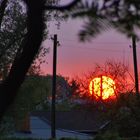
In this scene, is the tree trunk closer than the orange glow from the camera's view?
Yes

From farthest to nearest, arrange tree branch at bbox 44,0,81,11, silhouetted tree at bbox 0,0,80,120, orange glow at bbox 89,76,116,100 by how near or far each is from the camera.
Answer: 1. orange glow at bbox 89,76,116,100
2. silhouetted tree at bbox 0,0,80,120
3. tree branch at bbox 44,0,81,11

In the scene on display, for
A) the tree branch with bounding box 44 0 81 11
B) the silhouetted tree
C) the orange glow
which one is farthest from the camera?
the orange glow

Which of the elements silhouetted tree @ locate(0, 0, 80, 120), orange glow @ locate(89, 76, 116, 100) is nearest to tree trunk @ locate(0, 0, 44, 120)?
silhouetted tree @ locate(0, 0, 80, 120)

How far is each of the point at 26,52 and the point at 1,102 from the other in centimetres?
35

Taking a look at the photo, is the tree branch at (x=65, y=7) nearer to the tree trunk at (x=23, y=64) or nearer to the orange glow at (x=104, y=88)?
the tree trunk at (x=23, y=64)

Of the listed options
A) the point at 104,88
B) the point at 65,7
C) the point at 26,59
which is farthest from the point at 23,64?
the point at 104,88

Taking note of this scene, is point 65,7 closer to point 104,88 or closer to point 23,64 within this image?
point 23,64

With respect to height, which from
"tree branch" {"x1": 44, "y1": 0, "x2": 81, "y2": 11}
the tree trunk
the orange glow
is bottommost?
the tree trunk

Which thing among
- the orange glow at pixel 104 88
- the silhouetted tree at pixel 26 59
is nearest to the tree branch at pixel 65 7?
the silhouetted tree at pixel 26 59

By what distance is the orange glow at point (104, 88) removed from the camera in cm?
4688

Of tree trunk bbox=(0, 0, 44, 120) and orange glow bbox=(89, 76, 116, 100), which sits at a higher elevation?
orange glow bbox=(89, 76, 116, 100)

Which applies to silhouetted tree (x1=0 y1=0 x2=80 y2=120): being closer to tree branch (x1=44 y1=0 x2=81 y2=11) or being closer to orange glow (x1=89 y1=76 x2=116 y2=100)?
tree branch (x1=44 y1=0 x2=81 y2=11)

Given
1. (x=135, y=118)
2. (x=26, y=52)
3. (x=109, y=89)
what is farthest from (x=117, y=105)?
(x=26, y=52)

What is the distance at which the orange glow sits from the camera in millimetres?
46875
